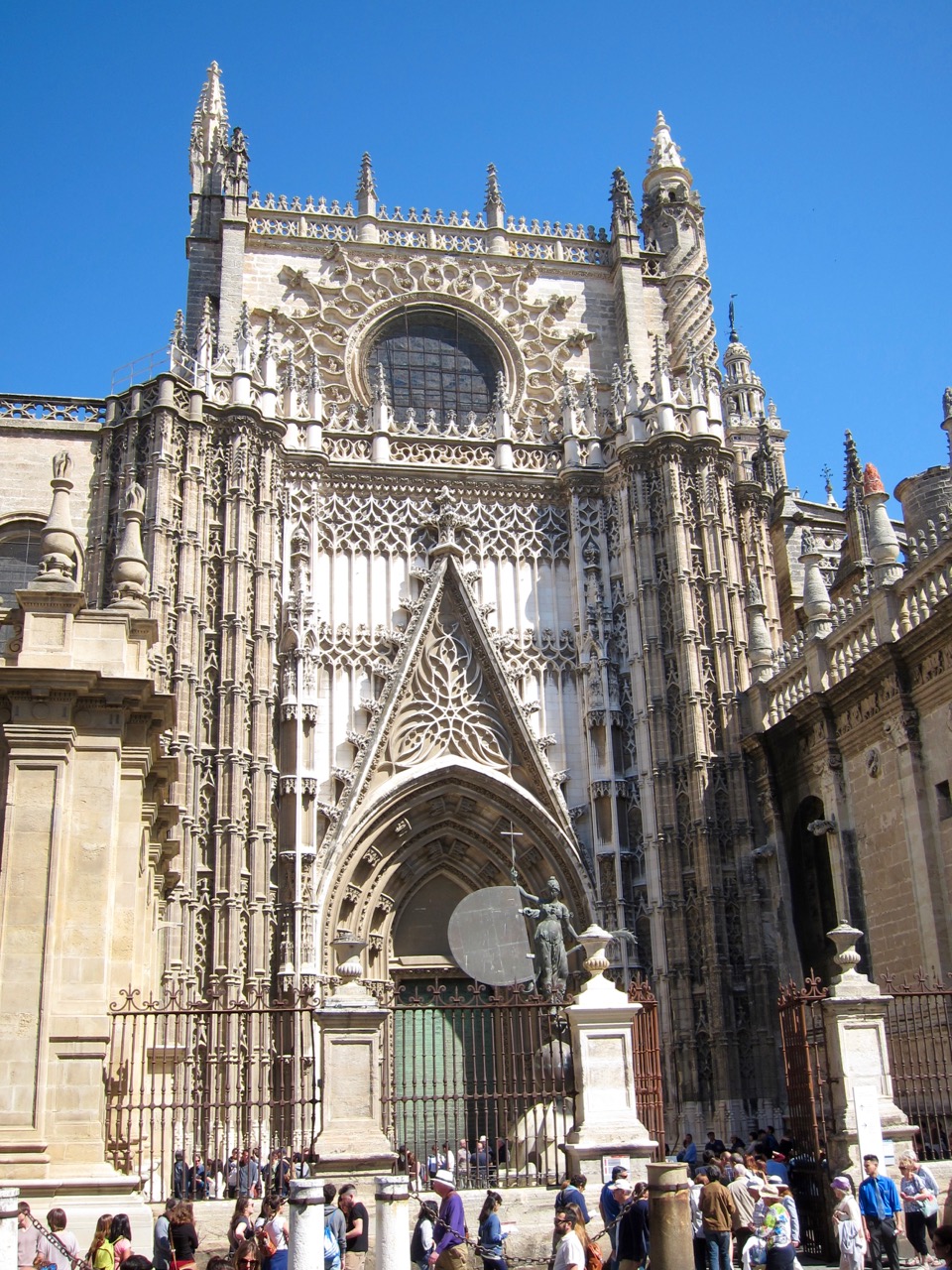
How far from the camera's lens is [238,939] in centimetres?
2086

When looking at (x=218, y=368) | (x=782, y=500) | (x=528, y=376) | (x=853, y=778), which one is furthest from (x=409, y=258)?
(x=853, y=778)

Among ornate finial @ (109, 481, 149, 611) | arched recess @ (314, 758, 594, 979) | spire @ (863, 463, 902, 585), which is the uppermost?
spire @ (863, 463, 902, 585)

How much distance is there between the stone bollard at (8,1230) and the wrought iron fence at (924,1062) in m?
9.01

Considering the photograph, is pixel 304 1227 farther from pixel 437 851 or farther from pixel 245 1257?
pixel 437 851

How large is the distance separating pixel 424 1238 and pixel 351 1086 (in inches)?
98.6

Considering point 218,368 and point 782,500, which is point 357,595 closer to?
point 218,368

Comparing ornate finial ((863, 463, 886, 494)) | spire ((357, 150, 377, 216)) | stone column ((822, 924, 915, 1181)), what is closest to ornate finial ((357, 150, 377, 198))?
spire ((357, 150, 377, 216))

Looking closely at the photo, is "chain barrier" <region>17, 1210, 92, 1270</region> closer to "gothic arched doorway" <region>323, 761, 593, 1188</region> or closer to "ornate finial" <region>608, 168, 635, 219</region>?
"gothic arched doorway" <region>323, 761, 593, 1188</region>

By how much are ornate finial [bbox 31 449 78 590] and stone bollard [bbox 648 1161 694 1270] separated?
733 cm

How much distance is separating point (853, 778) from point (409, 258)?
565 inches

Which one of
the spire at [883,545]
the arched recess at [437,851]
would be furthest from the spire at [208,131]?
the spire at [883,545]

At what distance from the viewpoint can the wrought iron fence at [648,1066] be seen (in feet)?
44.0

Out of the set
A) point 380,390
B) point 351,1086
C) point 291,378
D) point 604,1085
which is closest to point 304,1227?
point 351,1086

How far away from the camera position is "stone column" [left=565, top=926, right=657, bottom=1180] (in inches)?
495
